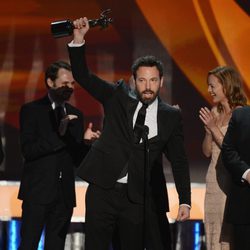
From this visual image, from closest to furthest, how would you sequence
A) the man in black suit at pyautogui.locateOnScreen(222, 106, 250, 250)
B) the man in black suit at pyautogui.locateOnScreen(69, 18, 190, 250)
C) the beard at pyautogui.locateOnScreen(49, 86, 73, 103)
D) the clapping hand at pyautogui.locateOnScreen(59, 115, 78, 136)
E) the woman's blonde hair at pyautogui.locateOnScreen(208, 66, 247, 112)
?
the man in black suit at pyautogui.locateOnScreen(69, 18, 190, 250) → the man in black suit at pyautogui.locateOnScreen(222, 106, 250, 250) → the clapping hand at pyautogui.locateOnScreen(59, 115, 78, 136) → the woman's blonde hair at pyautogui.locateOnScreen(208, 66, 247, 112) → the beard at pyautogui.locateOnScreen(49, 86, 73, 103)

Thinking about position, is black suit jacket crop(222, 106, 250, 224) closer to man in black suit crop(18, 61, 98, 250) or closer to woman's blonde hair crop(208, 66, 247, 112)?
woman's blonde hair crop(208, 66, 247, 112)

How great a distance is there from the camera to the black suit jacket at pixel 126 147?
4.38 meters

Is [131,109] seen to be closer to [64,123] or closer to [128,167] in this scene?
[128,167]

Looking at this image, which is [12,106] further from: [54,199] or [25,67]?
[54,199]

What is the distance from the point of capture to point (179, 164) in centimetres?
448

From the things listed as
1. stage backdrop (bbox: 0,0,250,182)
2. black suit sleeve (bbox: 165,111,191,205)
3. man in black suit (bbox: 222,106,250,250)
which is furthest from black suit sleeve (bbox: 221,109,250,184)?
stage backdrop (bbox: 0,0,250,182)

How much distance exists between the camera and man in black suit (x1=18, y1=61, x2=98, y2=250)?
534 cm

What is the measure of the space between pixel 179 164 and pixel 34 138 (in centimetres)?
126

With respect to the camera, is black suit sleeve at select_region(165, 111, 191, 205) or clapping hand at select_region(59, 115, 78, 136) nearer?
black suit sleeve at select_region(165, 111, 191, 205)

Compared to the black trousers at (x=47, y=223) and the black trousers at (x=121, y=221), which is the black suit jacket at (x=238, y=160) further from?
the black trousers at (x=47, y=223)

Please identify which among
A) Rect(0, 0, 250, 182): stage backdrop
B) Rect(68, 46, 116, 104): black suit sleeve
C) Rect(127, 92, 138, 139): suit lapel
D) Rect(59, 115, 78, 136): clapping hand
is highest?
Rect(0, 0, 250, 182): stage backdrop

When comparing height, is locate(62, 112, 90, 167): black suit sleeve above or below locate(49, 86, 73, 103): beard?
below

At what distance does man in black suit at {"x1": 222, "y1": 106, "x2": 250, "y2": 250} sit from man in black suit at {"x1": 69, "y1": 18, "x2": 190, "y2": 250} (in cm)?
26

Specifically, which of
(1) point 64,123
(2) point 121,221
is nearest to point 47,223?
(1) point 64,123
